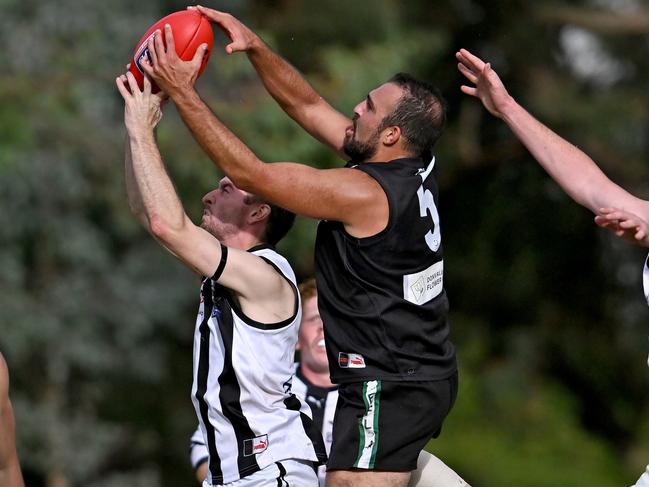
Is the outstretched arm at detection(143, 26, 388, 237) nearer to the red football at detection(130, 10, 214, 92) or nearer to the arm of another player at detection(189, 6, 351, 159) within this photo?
the red football at detection(130, 10, 214, 92)

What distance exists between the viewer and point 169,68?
538 cm

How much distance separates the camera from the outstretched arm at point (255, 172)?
5.34m

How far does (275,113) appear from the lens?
1555 cm

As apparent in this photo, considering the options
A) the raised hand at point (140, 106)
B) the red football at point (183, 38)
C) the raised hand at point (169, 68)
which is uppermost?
the red football at point (183, 38)

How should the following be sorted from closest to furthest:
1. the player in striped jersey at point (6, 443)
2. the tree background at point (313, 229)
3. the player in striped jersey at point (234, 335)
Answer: the player in striped jersey at point (6, 443)
the player in striped jersey at point (234, 335)
the tree background at point (313, 229)

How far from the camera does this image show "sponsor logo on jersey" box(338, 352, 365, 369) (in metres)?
5.51

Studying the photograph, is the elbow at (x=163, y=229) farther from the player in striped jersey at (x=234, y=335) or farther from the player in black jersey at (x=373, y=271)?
the player in black jersey at (x=373, y=271)

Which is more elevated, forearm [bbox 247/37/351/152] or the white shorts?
forearm [bbox 247/37/351/152]

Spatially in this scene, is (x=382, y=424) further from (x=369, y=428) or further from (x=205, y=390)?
(x=205, y=390)

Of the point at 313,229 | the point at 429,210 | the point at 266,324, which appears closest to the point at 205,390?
the point at 266,324

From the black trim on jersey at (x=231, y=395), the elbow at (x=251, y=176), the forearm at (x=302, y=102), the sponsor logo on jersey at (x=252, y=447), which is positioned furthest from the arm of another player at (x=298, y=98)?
the sponsor logo on jersey at (x=252, y=447)

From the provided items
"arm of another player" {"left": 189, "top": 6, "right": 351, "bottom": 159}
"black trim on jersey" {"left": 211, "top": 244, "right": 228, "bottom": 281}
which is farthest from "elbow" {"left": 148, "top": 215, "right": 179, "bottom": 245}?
"arm of another player" {"left": 189, "top": 6, "right": 351, "bottom": 159}

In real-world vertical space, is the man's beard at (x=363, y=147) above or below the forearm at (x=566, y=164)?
above

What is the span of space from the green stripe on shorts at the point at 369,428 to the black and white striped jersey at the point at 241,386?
0.44 metres
